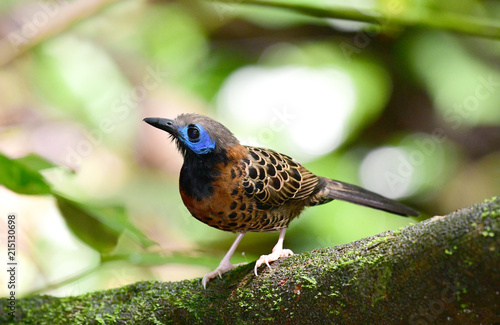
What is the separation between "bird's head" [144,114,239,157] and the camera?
2861mm

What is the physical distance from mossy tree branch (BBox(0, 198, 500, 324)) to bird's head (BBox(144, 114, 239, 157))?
71cm

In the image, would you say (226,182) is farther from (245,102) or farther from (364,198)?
(245,102)

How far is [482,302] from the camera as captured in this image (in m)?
1.68

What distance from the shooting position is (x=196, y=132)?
2.85 m

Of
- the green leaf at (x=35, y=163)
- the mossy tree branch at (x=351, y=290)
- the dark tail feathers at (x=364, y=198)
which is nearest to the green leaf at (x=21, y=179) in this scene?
the green leaf at (x=35, y=163)

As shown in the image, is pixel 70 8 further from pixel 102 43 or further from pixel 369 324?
pixel 369 324

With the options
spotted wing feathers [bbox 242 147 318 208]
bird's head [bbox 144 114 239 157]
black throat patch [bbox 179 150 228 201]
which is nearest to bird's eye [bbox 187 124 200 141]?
bird's head [bbox 144 114 239 157]

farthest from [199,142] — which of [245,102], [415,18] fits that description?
[415,18]

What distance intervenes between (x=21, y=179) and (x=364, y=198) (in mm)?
2238

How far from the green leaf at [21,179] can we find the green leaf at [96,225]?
132mm

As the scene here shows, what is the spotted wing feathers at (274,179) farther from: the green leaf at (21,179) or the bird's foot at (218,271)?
the green leaf at (21,179)

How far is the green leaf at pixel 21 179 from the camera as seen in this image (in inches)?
104

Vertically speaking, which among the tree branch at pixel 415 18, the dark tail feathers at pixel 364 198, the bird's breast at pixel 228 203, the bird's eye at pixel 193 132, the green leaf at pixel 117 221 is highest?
the tree branch at pixel 415 18

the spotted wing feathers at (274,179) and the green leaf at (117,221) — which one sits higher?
the spotted wing feathers at (274,179)
